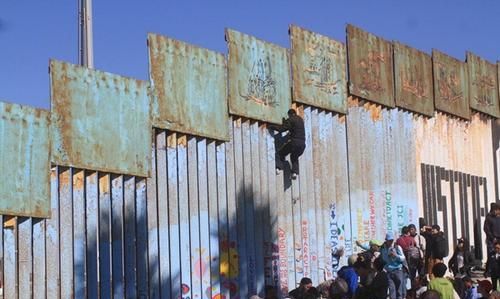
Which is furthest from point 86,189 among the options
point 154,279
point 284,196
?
point 284,196

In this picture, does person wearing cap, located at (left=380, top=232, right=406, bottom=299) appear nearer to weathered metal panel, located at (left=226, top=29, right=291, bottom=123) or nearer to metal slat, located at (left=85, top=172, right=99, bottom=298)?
weathered metal panel, located at (left=226, top=29, right=291, bottom=123)

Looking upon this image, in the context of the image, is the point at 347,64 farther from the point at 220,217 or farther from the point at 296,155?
the point at 220,217

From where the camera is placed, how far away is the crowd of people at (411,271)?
1313 centimetres

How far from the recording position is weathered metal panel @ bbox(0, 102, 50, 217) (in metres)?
13.9

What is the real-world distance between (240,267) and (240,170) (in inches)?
61.5

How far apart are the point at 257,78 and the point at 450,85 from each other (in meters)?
7.19

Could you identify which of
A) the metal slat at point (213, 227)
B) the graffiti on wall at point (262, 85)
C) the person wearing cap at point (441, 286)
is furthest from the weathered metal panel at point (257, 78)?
the person wearing cap at point (441, 286)

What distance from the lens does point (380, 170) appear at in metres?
20.8

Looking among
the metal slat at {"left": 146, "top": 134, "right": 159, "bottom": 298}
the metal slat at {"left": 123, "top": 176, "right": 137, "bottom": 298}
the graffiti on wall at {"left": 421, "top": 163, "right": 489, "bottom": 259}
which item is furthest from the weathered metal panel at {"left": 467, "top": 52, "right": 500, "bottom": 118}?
the metal slat at {"left": 123, "top": 176, "right": 137, "bottom": 298}

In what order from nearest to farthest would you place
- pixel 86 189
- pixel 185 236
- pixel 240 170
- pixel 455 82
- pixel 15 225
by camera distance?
pixel 15 225 < pixel 86 189 < pixel 185 236 < pixel 240 170 < pixel 455 82

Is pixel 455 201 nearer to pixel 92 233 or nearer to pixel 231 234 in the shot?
pixel 231 234

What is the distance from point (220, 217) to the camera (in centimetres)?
1688

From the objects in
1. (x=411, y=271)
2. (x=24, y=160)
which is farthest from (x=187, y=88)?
(x=411, y=271)

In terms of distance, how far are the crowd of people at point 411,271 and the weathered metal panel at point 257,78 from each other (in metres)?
2.87
